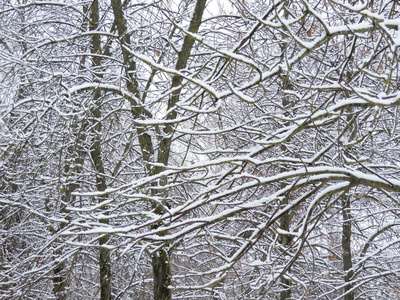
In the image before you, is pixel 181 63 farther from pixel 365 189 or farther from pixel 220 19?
pixel 365 189

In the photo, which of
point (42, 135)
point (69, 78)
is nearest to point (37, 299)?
point (42, 135)

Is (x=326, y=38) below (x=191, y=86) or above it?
below

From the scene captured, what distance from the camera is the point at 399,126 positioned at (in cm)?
666

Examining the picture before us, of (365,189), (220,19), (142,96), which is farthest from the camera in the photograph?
(365,189)

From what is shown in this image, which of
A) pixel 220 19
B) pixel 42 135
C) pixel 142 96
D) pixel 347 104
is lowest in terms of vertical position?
pixel 347 104

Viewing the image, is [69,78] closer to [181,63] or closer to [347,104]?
[181,63]

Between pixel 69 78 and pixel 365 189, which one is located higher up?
pixel 69 78

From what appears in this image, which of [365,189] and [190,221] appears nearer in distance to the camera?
[190,221]

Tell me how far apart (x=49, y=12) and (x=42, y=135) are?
190 centimetres

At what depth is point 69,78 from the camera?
6488mm

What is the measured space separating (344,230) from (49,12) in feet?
19.0

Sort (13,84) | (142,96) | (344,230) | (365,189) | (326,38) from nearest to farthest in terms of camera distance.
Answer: (326,38) → (13,84) → (142,96) → (365,189) → (344,230)

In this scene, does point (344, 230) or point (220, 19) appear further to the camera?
point (344, 230)

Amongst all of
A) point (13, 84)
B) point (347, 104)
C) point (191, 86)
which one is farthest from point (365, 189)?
point (13, 84)
